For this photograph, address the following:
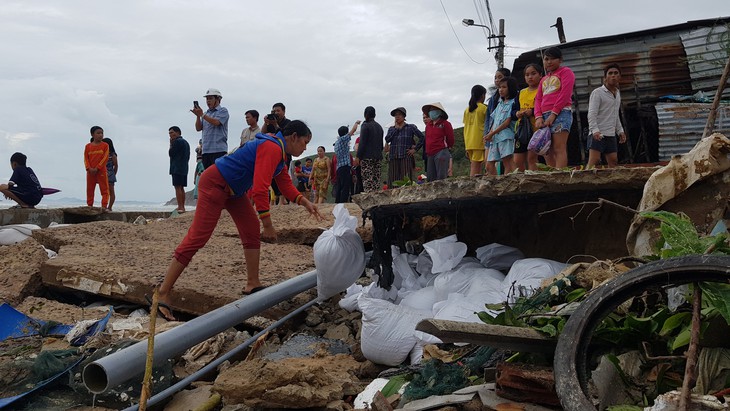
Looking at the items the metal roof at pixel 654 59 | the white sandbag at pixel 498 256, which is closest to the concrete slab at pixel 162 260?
the white sandbag at pixel 498 256

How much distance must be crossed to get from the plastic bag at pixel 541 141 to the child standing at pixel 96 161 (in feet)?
24.0

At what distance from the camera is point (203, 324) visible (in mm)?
3551

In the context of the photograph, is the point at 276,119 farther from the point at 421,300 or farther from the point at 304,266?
the point at 421,300

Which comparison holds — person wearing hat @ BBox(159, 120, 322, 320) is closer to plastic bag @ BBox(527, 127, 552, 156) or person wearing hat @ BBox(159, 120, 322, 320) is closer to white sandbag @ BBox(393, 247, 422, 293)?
white sandbag @ BBox(393, 247, 422, 293)

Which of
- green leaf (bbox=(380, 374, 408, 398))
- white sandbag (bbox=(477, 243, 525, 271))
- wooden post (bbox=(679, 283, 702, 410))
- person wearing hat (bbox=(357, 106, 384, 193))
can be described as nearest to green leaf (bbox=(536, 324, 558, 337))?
wooden post (bbox=(679, 283, 702, 410))

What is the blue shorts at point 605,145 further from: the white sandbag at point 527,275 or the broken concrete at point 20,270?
the broken concrete at point 20,270

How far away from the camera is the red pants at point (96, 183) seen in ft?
33.2

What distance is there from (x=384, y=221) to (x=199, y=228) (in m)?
1.43

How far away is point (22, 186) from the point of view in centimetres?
975

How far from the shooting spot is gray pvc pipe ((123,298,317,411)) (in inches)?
123

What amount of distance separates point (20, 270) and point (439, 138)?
15.4 feet

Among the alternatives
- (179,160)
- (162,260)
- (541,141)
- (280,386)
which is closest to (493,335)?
(280,386)

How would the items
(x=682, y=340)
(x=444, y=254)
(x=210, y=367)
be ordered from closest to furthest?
(x=682, y=340) → (x=210, y=367) → (x=444, y=254)

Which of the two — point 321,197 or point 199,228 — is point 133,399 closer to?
point 199,228
